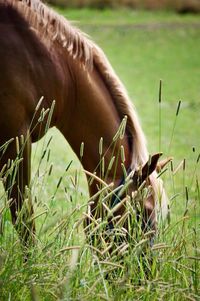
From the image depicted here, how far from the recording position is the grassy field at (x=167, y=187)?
3.01 metres

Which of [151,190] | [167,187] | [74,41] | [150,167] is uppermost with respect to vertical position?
[74,41]

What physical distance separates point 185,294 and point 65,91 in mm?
1631

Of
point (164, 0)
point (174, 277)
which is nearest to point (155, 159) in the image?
point (174, 277)

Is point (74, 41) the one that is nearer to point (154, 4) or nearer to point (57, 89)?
point (57, 89)

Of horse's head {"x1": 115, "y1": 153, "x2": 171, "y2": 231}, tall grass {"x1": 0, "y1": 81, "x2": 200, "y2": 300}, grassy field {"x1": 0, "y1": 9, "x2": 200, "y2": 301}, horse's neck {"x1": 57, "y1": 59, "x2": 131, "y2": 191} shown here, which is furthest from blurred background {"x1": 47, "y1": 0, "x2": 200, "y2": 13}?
tall grass {"x1": 0, "y1": 81, "x2": 200, "y2": 300}

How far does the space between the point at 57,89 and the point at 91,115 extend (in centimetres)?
25

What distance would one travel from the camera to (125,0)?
84.7ft

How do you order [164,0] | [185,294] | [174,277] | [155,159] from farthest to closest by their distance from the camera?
[164,0], [155,159], [174,277], [185,294]

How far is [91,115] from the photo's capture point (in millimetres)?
4211

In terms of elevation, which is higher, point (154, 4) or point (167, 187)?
point (167, 187)

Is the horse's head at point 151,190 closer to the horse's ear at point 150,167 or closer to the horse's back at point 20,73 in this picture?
the horse's ear at point 150,167

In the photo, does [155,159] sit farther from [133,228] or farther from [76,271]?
[76,271]

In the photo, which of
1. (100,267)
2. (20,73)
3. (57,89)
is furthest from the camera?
(57,89)

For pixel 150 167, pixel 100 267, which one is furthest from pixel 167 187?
pixel 100 267
